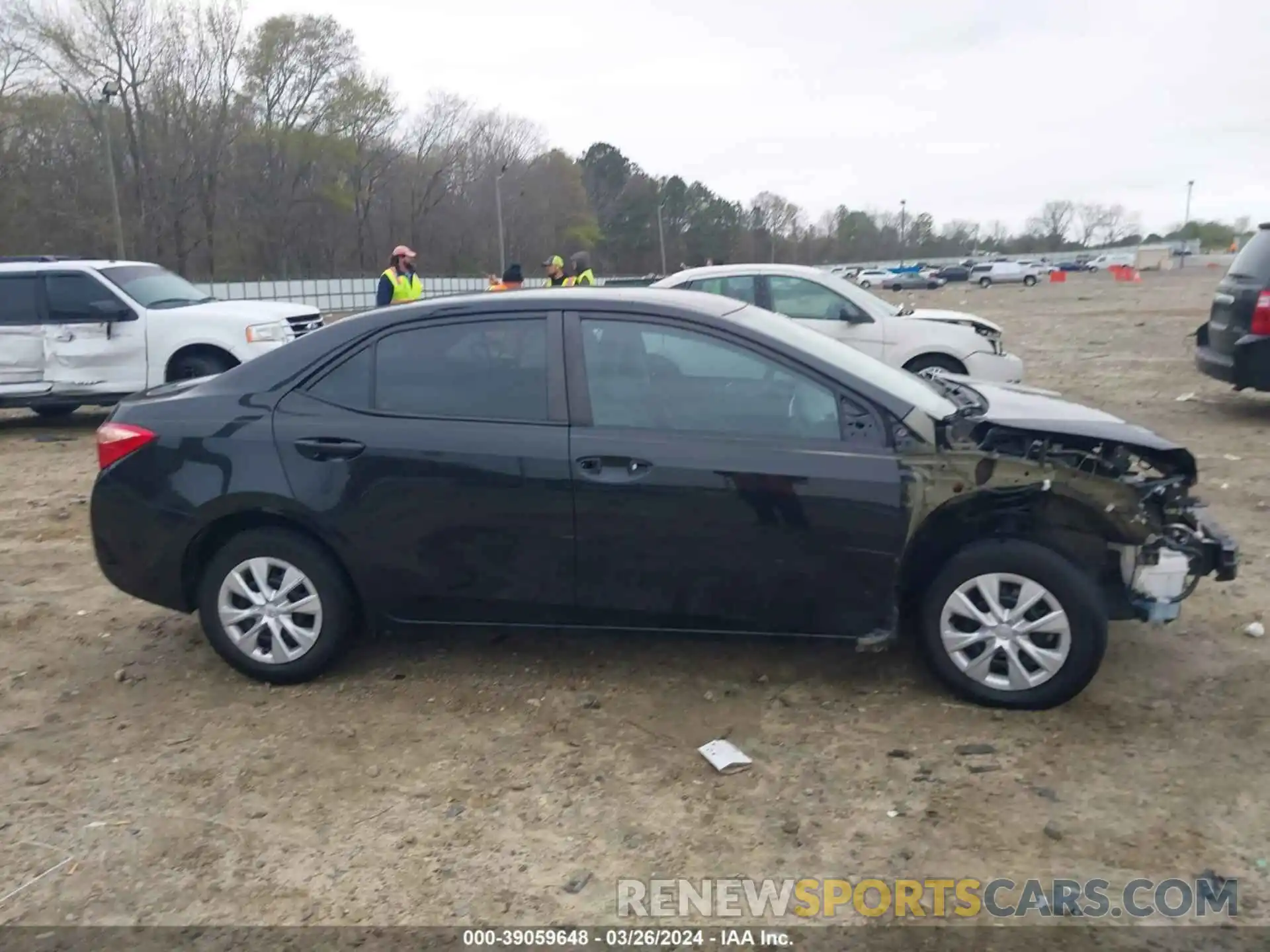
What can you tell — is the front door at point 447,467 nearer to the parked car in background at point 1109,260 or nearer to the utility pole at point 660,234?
the utility pole at point 660,234

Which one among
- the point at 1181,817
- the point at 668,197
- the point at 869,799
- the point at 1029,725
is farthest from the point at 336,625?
the point at 668,197

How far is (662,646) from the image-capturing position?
191 inches

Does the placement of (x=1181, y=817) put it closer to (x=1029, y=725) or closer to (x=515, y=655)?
(x=1029, y=725)

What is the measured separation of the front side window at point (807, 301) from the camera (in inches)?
382

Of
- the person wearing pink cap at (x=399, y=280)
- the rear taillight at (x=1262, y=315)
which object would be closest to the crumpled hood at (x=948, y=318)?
the rear taillight at (x=1262, y=315)

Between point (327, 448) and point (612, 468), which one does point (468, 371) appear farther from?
point (612, 468)

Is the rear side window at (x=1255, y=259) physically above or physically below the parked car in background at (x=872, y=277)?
below

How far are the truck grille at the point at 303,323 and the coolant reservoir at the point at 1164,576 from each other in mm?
9257

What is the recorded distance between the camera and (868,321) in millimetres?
9680

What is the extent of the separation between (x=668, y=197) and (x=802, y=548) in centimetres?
9718

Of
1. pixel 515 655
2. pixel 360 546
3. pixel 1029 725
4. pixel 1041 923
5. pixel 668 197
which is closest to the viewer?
pixel 1041 923

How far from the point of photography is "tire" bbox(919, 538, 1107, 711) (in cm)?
392

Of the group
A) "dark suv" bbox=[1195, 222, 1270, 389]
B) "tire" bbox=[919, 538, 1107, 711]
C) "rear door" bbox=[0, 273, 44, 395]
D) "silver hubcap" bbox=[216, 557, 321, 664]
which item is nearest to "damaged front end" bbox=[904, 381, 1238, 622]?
"tire" bbox=[919, 538, 1107, 711]

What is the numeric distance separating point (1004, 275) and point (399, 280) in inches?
2297
